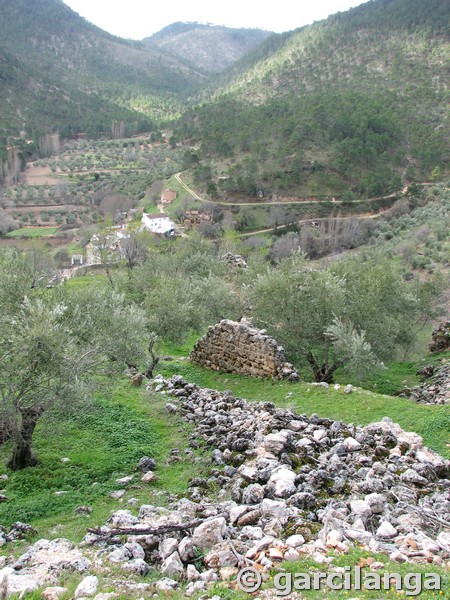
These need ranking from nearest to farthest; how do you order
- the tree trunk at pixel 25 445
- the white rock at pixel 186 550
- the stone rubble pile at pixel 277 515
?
the stone rubble pile at pixel 277 515 → the white rock at pixel 186 550 → the tree trunk at pixel 25 445

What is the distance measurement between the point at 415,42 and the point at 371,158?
2087 inches

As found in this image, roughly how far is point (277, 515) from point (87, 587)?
10.3 feet

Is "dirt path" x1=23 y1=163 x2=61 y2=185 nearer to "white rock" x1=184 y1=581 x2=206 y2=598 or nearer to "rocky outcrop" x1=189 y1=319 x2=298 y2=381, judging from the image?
"rocky outcrop" x1=189 y1=319 x2=298 y2=381

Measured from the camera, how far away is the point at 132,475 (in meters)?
10.9

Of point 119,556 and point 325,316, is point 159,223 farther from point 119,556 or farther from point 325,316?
point 119,556

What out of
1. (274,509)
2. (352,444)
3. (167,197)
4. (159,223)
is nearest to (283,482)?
(274,509)

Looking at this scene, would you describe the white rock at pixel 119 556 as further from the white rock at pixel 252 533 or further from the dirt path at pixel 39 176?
the dirt path at pixel 39 176

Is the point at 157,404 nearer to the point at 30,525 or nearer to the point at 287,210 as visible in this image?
the point at 30,525

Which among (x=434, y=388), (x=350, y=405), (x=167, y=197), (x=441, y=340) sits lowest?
(x=441, y=340)

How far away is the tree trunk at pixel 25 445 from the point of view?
10898 mm

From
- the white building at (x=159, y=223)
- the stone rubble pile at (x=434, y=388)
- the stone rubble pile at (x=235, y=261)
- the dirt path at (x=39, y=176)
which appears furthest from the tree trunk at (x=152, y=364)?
the dirt path at (x=39, y=176)

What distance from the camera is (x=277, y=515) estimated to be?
8070 millimetres

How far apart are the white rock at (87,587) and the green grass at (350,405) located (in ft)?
25.9

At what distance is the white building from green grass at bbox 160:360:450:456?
2182 inches
